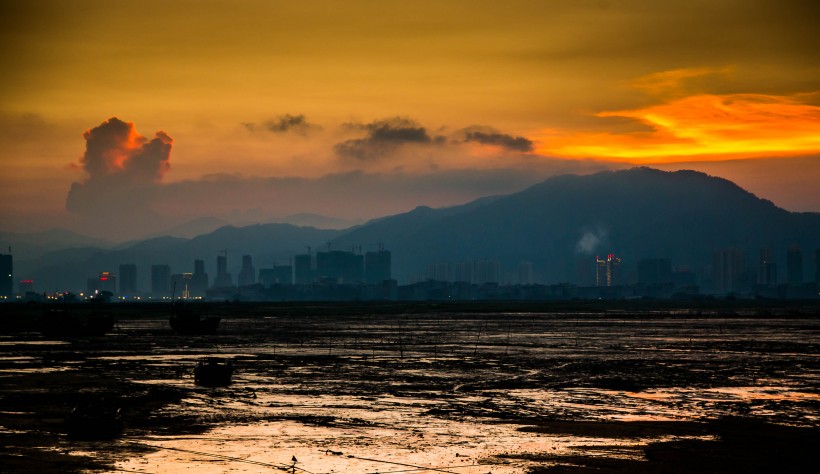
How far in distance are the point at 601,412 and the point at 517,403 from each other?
6.69m

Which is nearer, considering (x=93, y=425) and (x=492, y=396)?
(x=93, y=425)

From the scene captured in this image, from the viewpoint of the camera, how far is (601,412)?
59406 mm

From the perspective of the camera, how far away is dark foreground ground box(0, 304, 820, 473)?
4553cm

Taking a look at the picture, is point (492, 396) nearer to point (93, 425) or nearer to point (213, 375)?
point (213, 375)

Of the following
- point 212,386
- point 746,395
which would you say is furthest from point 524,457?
point 212,386

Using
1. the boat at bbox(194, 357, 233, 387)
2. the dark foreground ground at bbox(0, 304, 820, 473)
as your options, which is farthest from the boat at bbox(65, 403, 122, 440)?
the boat at bbox(194, 357, 233, 387)

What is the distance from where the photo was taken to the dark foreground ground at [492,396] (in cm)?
4553

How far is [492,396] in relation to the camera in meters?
68.8

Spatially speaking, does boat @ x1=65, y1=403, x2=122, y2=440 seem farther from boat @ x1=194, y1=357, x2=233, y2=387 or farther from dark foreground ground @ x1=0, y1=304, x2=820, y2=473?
boat @ x1=194, y1=357, x2=233, y2=387

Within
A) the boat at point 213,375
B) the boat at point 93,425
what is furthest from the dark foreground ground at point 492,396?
the boat at point 213,375

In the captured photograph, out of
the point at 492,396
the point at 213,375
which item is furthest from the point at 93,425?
the point at 492,396

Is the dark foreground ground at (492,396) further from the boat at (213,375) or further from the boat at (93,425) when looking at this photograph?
the boat at (213,375)

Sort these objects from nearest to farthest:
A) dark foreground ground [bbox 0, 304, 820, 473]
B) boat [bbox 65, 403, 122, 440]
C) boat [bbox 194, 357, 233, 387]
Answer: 1. dark foreground ground [bbox 0, 304, 820, 473]
2. boat [bbox 65, 403, 122, 440]
3. boat [bbox 194, 357, 233, 387]

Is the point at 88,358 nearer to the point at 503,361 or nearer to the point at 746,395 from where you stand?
the point at 503,361
